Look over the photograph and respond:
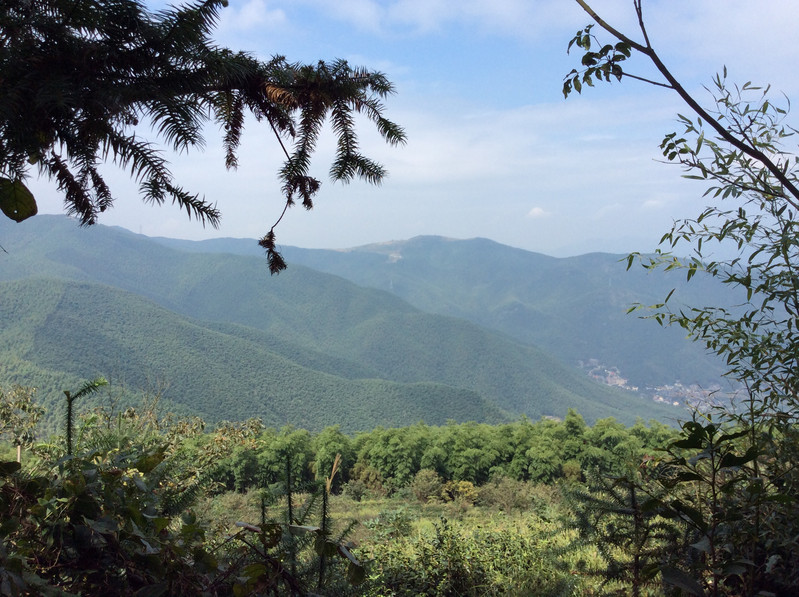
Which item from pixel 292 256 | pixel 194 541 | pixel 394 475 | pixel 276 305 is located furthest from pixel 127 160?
pixel 292 256

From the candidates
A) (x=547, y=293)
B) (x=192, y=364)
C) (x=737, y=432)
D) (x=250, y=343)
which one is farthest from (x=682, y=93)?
(x=547, y=293)

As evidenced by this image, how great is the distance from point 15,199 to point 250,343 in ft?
187

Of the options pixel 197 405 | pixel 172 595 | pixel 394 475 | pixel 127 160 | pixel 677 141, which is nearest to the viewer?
pixel 172 595

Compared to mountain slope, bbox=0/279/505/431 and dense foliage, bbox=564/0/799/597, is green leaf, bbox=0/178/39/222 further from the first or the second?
mountain slope, bbox=0/279/505/431

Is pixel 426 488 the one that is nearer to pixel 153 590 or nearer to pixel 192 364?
pixel 153 590

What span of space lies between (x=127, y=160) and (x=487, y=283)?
7066 inches

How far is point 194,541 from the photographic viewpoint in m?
0.99

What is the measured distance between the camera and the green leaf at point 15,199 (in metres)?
1.03

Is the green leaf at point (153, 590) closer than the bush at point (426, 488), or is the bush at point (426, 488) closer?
the green leaf at point (153, 590)

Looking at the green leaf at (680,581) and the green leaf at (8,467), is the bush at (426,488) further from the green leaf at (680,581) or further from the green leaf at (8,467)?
the green leaf at (680,581)

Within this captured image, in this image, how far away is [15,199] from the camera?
104 cm

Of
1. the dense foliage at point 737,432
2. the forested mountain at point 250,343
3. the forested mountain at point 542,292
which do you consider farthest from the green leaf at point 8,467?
the forested mountain at point 542,292

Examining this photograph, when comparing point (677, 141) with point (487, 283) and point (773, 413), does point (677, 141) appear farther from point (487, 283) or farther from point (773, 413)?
point (487, 283)

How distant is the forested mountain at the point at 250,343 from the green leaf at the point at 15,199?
22.3 metres
